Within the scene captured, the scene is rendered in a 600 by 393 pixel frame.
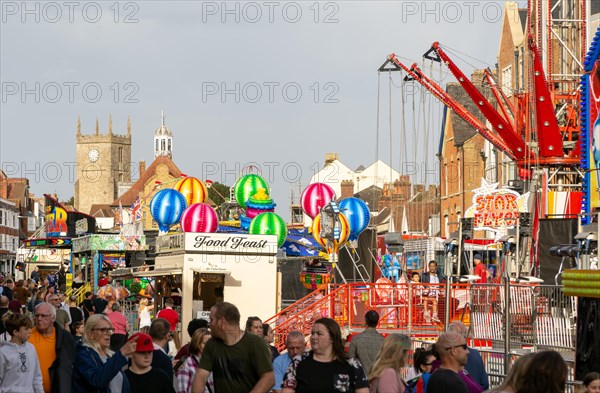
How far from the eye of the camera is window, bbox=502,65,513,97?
46.5 meters

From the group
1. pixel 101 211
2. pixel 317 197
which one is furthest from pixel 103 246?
pixel 101 211

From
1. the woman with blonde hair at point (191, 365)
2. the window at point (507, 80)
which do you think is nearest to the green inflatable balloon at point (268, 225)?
the window at point (507, 80)

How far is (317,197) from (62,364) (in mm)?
26882

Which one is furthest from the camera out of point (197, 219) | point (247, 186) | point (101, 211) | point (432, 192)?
point (101, 211)

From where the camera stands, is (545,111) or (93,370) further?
(545,111)

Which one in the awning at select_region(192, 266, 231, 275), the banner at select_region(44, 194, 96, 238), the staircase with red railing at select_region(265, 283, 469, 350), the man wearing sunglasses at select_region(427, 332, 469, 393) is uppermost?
the banner at select_region(44, 194, 96, 238)

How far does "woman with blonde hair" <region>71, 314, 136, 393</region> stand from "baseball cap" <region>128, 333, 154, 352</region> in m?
0.05

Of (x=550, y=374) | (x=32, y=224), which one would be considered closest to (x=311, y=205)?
(x=550, y=374)

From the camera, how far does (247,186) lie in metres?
39.2

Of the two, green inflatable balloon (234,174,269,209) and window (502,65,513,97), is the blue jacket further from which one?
window (502,65,513,97)

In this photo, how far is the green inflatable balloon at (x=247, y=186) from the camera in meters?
39.2

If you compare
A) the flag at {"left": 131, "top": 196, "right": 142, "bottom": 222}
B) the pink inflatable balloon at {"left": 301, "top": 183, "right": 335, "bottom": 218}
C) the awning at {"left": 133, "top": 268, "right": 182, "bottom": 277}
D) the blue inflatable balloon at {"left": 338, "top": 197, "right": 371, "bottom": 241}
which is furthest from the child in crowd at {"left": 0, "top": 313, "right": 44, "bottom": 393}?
the flag at {"left": 131, "top": 196, "right": 142, "bottom": 222}

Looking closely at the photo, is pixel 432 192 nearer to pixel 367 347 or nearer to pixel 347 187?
pixel 347 187

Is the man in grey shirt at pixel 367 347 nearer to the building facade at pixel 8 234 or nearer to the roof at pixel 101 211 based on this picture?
the building facade at pixel 8 234
